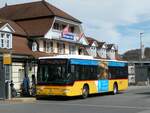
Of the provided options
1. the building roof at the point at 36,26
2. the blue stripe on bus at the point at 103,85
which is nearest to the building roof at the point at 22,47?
the building roof at the point at 36,26

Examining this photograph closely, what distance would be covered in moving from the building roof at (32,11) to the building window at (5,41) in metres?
9.07

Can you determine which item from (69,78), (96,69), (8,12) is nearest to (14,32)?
(8,12)

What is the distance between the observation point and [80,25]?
58188 mm

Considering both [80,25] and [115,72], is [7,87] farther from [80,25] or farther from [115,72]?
[80,25]

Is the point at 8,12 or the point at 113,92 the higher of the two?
the point at 8,12

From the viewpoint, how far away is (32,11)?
54.7 m

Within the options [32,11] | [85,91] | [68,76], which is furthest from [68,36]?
[68,76]

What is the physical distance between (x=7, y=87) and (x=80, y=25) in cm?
3101

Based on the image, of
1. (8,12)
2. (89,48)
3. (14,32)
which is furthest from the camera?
(89,48)

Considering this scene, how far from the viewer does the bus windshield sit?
1087 inches

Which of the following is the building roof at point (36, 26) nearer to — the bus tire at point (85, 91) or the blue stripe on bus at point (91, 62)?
the blue stripe on bus at point (91, 62)

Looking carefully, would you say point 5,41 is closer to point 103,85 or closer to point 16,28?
point 16,28

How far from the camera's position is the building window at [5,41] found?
43.3 meters

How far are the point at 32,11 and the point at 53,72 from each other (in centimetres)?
2767
